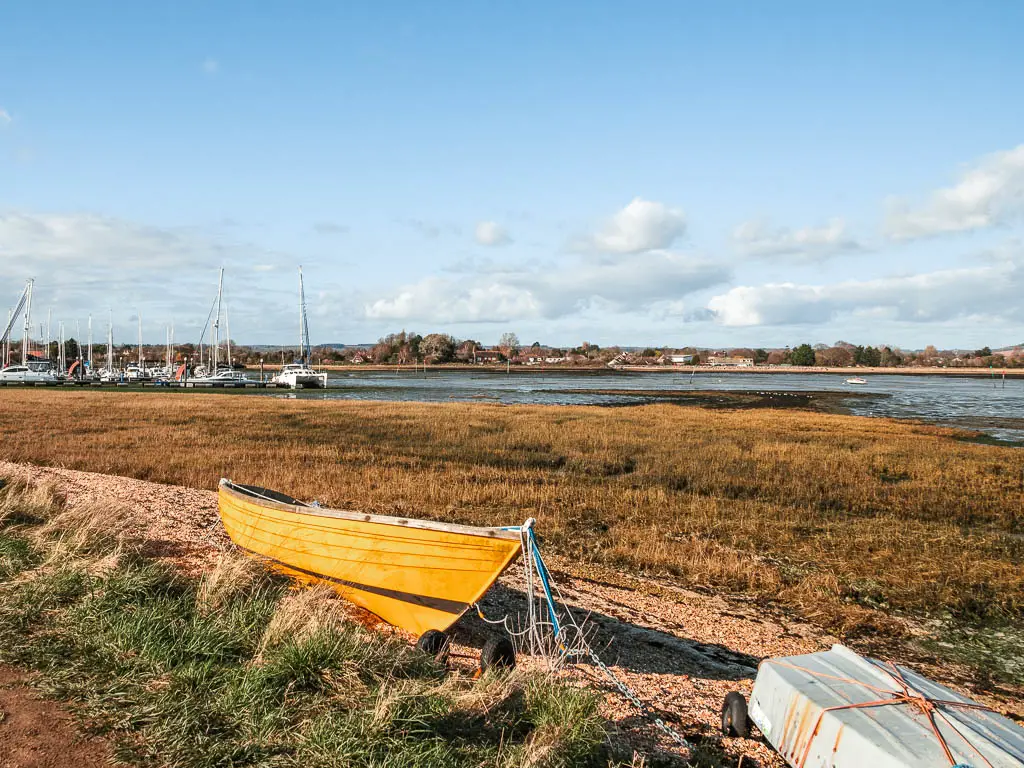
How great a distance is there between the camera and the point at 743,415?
41625mm

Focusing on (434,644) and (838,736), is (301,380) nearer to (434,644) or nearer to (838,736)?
(434,644)

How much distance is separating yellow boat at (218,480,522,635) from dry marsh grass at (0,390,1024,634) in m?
4.91

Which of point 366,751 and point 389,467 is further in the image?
point 389,467

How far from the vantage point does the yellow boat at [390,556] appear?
7.21 meters

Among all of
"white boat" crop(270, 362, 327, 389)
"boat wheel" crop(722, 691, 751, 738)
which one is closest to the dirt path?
"boat wheel" crop(722, 691, 751, 738)

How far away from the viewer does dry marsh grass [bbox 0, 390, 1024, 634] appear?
11.6 metres

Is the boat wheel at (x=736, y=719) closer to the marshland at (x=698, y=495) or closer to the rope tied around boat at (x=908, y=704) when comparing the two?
the marshland at (x=698, y=495)

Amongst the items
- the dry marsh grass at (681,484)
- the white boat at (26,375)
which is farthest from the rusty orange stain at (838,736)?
the white boat at (26,375)

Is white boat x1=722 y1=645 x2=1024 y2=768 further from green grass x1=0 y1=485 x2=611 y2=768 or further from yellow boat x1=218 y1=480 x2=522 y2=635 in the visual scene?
yellow boat x1=218 y1=480 x2=522 y2=635

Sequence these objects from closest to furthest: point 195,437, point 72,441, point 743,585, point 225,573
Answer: point 225,573, point 743,585, point 72,441, point 195,437

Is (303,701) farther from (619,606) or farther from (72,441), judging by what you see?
(72,441)

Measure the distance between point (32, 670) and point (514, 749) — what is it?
180 inches

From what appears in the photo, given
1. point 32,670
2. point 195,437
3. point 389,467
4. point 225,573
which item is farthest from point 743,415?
point 32,670

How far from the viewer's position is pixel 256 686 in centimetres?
579
